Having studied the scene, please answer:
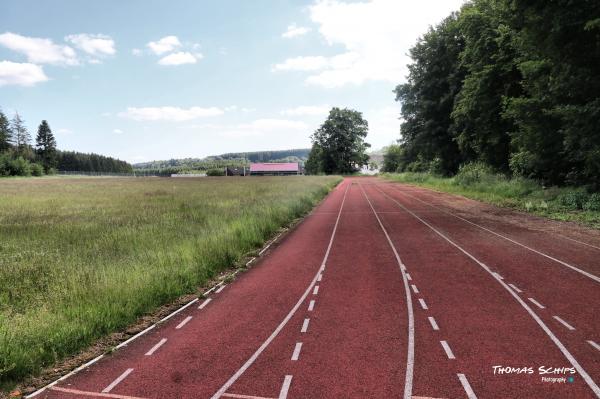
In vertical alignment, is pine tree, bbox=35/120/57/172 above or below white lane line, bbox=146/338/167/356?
above

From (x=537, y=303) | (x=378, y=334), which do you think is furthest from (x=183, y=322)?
(x=537, y=303)

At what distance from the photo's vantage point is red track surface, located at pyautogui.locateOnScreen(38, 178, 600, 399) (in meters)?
4.60

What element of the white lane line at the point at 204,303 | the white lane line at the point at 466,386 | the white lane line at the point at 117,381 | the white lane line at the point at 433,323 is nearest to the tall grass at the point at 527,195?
the white lane line at the point at 433,323

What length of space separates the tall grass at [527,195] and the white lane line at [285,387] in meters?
15.4

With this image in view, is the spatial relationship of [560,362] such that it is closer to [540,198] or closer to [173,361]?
[173,361]

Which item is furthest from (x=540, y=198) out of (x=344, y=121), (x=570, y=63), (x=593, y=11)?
(x=344, y=121)

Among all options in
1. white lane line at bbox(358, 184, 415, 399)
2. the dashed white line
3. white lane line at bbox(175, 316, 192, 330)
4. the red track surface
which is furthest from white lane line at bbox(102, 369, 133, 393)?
the dashed white line

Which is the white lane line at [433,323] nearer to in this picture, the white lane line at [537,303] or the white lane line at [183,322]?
the white lane line at [537,303]

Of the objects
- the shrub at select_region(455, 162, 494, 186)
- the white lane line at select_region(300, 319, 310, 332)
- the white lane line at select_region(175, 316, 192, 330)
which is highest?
the shrub at select_region(455, 162, 494, 186)

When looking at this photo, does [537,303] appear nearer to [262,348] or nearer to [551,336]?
[551,336]

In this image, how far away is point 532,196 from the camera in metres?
23.3

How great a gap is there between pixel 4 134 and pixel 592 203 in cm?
15236

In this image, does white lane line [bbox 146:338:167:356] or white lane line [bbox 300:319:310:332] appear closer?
white lane line [bbox 146:338:167:356]

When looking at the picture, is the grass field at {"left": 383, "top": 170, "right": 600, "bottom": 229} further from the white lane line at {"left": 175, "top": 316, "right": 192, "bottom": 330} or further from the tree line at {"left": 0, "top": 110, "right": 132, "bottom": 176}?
the tree line at {"left": 0, "top": 110, "right": 132, "bottom": 176}
